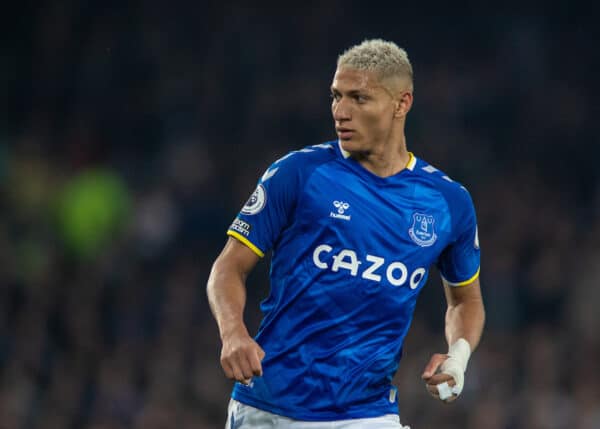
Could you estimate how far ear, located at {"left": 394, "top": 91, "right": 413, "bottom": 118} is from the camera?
4.32 metres

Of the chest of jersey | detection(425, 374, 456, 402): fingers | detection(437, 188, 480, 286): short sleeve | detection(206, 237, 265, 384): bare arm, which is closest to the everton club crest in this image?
the chest of jersey

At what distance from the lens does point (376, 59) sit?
13.8 ft

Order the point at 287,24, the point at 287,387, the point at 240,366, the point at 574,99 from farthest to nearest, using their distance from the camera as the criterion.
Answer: the point at 287,24, the point at 574,99, the point at 287,387, the point at 240,366

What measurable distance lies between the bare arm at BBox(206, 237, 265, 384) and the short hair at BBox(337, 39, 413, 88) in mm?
885

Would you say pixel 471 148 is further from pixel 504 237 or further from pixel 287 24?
pixel 287 24

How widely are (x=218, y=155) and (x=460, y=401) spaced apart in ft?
14.7

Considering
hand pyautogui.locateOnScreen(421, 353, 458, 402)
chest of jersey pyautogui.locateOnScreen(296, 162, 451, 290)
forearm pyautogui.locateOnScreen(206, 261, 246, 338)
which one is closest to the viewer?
forearm pyautogui.locateOnScreen(206, 261, 246, 338)

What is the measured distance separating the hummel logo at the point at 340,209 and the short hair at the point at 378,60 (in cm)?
54

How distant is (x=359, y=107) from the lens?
418 centimetres

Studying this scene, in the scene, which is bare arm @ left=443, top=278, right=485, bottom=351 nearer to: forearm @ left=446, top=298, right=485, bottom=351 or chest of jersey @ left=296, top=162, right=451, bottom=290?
forearm @ left=446, top=298, right=485, bottom=351

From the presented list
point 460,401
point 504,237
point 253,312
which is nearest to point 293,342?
point 460,401

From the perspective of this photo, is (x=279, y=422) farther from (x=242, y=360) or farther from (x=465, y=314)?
(x=465, y=314)

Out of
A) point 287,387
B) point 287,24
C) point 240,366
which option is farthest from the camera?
point 287,24

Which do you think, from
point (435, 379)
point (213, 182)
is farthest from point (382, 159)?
point (213, 182)
